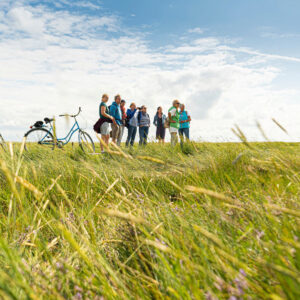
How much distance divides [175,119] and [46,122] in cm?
540

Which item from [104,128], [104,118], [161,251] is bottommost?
[161,251]

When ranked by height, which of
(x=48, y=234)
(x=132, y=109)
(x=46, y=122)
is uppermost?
(x=132, y=109)

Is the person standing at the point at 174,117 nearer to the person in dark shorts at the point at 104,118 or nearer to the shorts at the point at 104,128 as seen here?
the person in dark shorts at the point at 104,118

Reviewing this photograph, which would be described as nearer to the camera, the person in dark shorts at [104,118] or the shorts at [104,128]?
the person in dark shorts at [104,118]

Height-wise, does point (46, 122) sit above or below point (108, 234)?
above

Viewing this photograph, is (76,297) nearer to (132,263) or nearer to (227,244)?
(132,263)

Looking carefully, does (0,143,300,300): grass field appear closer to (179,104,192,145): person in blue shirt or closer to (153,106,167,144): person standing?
(179,104,192,145): person in blue shirt

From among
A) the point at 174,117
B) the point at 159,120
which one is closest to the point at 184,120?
the point at 174,117

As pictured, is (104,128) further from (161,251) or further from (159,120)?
(161,251)

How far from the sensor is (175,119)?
11508mm

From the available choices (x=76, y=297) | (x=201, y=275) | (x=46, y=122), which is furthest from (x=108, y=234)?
(x=46, y=122)

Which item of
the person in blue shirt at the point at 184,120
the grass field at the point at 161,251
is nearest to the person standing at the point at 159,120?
the person in blue shirt at the point at 184,120

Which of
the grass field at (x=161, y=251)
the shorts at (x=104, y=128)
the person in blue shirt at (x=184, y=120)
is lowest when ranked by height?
the grass field at (x=161, y=251)

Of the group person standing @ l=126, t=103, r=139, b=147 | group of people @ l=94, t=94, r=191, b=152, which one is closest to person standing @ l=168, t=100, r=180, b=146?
group of people @ l=94, t=94, r=191, b=152
